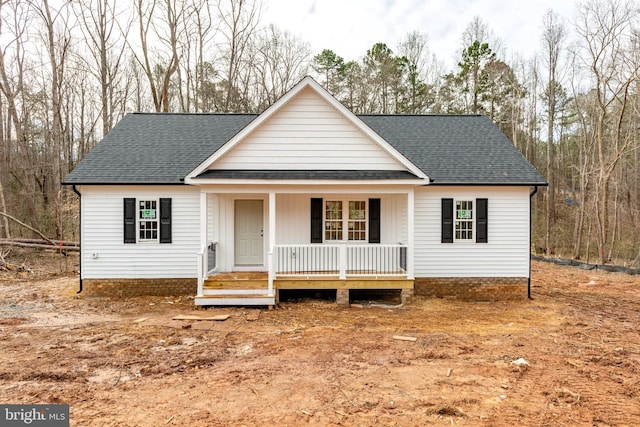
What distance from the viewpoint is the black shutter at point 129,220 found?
1105cm

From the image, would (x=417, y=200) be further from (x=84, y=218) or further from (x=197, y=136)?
(x=84, y=218)

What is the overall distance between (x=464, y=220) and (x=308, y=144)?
16.6 feet

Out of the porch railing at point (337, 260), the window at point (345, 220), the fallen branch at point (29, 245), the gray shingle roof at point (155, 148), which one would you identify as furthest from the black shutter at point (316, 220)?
the fallen branch at point (29, 245)

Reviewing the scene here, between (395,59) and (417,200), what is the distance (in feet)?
61.3

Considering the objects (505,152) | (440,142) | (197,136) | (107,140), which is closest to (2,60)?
(107,140)

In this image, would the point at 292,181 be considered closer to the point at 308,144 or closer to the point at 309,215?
the point at 308,144

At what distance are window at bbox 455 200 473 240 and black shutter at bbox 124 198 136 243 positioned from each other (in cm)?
943

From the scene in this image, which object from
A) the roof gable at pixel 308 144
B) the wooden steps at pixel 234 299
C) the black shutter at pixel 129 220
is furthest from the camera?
the black shutter at pixel 129 220

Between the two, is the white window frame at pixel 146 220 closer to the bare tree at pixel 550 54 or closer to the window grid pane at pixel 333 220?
the window grid pane at pixel 333 220

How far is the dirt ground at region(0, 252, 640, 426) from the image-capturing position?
4.52 metres

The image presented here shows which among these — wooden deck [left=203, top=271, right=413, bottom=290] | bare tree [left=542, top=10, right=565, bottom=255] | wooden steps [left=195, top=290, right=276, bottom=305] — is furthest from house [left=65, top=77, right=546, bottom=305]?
bare tree [left=542, top=10, right=565, bottom=255]

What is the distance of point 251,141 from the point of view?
10.6 metres

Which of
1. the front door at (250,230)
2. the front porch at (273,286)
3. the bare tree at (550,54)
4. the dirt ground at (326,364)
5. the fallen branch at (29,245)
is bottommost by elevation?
the dirt ground at (326,364)

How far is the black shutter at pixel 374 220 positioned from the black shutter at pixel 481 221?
2.87m
